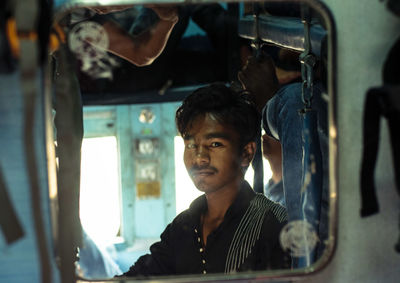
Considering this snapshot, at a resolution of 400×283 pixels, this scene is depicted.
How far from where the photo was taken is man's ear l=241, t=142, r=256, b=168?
182 centimetres

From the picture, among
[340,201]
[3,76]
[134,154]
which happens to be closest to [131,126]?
[134,154]

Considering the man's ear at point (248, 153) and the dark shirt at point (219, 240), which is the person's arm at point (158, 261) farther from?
the man's ear at point (248, 153)

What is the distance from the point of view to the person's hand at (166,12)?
1.31 m

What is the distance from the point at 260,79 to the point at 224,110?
0.23 m

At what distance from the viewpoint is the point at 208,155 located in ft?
5.71

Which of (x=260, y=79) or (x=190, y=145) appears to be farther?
(x=260, y=79)

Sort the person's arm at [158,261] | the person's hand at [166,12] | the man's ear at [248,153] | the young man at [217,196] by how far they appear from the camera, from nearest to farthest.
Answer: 1. the person's hand at [166,12]
2. the person's arm at [158,261]
3. the young man at [217,196]
4. the man's ear at [248,153]

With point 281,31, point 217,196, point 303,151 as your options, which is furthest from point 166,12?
point 217,196

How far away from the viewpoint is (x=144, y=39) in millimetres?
1477

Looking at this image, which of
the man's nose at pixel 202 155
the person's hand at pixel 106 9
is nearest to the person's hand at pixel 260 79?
the man's nose at pixel 202 155

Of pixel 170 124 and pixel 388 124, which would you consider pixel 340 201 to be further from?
pixel 170 124

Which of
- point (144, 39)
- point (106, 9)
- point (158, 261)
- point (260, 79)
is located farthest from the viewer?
point (260, 79)

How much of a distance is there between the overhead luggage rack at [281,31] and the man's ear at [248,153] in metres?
0.42

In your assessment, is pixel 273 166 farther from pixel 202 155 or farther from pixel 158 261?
pixel 158 261
